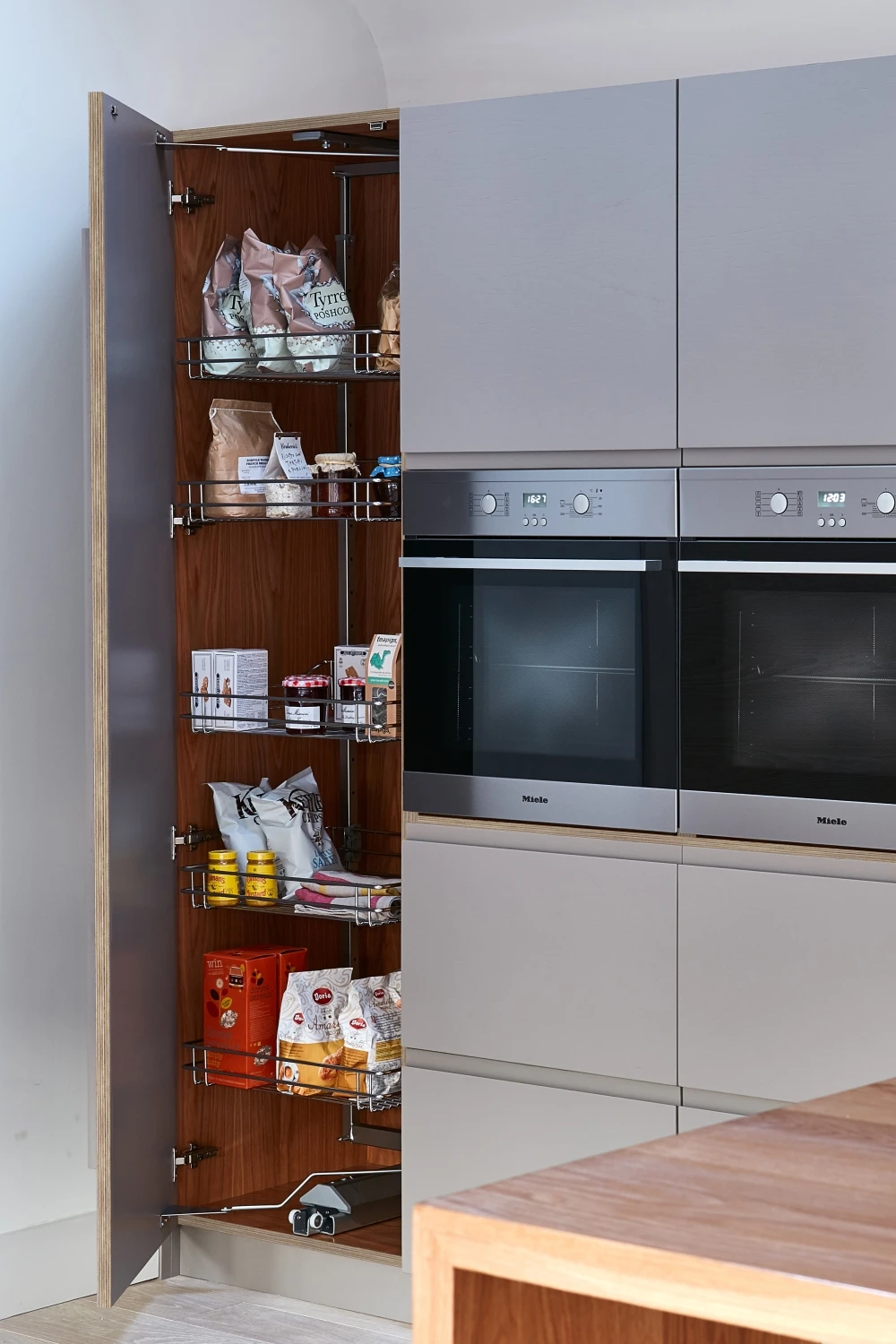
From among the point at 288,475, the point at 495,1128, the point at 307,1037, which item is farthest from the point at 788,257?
the point at 307,1037

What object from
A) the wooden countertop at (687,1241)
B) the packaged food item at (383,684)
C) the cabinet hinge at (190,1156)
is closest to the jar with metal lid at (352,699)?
the packaged food item at (383,684)

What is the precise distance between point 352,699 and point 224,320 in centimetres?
71

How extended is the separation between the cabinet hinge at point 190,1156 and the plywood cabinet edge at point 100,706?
0.72 feet

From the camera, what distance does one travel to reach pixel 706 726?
2.30 m

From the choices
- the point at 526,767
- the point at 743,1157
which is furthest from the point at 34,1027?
the point at 743,1157

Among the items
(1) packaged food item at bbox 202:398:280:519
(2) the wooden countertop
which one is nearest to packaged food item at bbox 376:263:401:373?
(1) packaged food item at bbox 202:398:280:519

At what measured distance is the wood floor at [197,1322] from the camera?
2.58 m

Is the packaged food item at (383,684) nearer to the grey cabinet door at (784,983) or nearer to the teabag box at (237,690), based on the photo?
Result: the teabag box at (237,690)

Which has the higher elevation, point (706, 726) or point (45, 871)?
point (706, 726)

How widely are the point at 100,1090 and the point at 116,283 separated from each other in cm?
135

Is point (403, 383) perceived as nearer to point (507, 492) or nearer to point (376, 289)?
point (507, 492)

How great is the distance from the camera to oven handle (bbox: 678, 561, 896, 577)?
217 centimetres

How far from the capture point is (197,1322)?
104 inches

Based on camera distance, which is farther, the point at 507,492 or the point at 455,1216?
the point at 507,492
